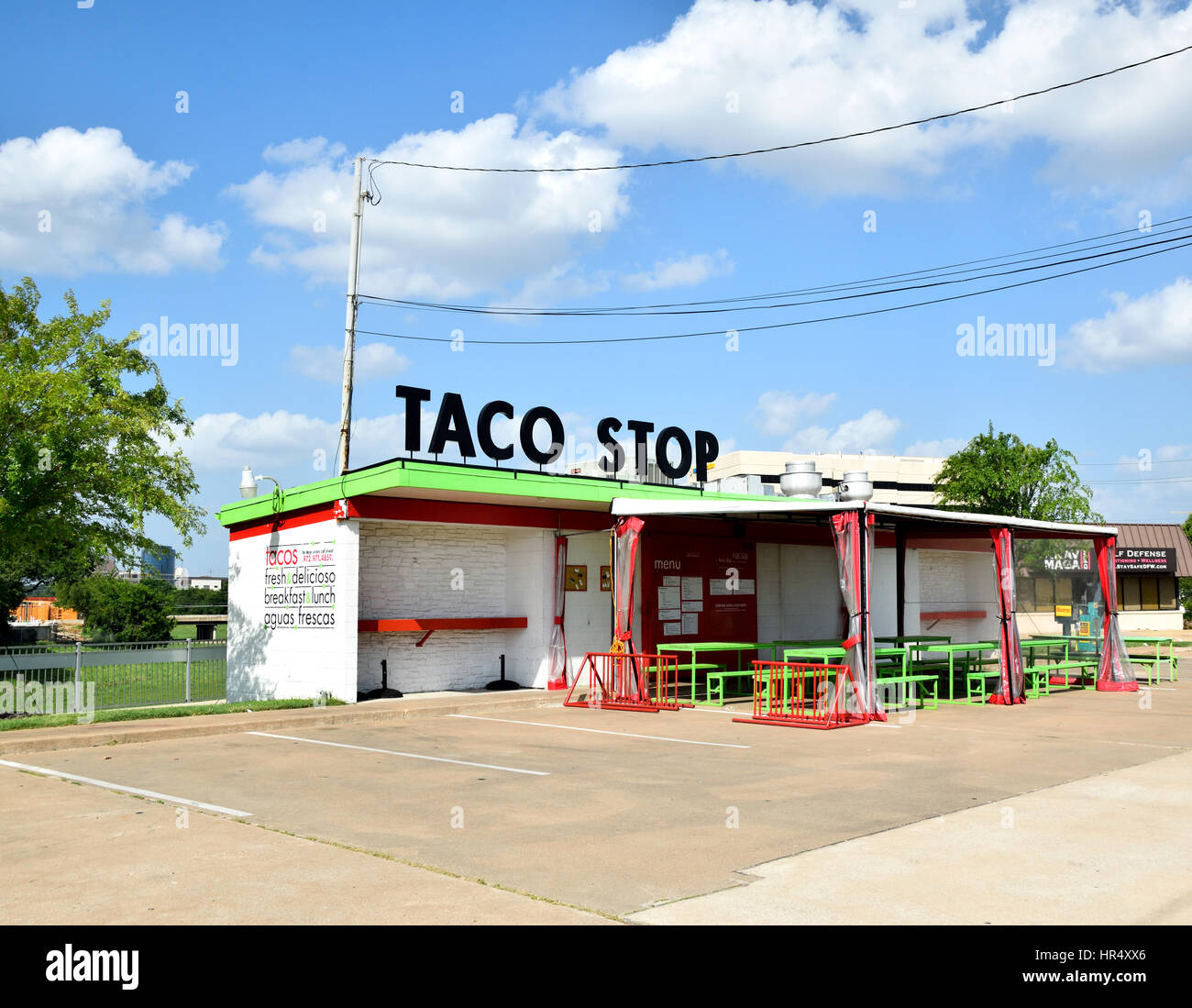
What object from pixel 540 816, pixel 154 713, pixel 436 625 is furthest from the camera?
pixel 436 625

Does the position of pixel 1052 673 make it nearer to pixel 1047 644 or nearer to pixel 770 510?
pixel 1047 644

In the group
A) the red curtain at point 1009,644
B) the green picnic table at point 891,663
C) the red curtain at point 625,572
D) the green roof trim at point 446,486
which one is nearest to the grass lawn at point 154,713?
the green roof trim at point 446,486

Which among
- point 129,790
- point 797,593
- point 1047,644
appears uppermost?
point 797,593

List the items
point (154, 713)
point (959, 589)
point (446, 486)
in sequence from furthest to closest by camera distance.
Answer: point (959, 589) < point (446, 486) < point (154, 713)

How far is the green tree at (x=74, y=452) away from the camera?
1591 cm

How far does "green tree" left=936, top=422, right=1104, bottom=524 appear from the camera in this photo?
142ft

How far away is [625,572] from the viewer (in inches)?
707

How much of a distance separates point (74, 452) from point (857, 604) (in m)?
12.3

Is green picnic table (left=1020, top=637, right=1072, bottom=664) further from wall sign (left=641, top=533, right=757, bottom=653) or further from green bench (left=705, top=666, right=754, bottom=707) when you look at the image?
wall sign (left=641, top=533, right=757, bottom=653)

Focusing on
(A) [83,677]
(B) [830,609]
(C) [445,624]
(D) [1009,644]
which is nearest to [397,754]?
(C) [445,624]

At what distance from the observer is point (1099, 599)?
21062mm

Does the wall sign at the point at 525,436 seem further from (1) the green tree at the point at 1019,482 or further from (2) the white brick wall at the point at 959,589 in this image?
(1) the green tree at the point at 1019,482

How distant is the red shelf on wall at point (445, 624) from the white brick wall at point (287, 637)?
0.59m
